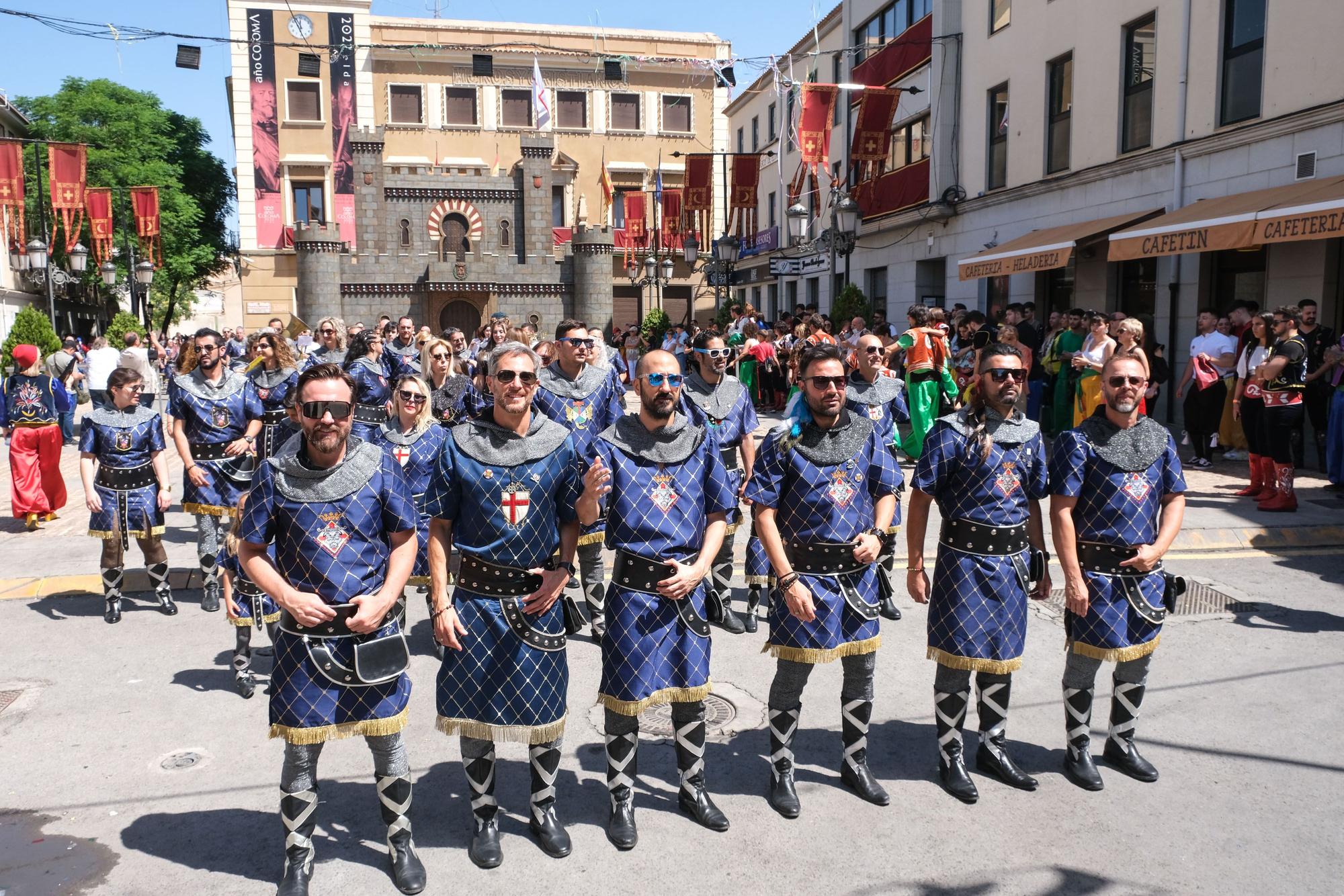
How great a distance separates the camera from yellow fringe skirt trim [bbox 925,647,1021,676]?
4590 mm

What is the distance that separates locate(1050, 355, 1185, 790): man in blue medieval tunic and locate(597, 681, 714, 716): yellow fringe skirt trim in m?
1.74

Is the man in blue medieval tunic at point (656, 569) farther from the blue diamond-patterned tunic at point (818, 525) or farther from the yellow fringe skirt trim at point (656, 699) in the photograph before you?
the blue diamond-patterned tunic at point (818, 525)

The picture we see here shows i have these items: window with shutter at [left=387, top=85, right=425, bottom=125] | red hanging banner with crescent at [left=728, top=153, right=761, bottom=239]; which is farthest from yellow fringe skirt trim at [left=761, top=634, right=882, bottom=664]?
window with shutter at [left=387, top=85, right=425, bottom=125]

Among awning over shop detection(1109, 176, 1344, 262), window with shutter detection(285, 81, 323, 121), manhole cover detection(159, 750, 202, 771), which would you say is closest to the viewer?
manhole cover detection(159, 750, 202, 771)

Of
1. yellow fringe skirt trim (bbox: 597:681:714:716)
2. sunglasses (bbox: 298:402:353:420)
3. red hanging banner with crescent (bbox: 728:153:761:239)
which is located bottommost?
yellow fringe skirt trim (bbox: 597:681:714:716)

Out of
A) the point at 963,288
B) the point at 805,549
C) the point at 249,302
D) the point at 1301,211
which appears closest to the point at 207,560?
the point at 805,549

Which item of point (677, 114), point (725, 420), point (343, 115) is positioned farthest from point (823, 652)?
point (677, 114)

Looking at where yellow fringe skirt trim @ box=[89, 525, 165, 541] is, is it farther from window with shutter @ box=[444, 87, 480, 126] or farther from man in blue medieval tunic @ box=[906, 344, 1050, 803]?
window with shutter @ box=[444, 87, 480, 126]

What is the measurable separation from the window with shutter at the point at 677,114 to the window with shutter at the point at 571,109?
154 inches

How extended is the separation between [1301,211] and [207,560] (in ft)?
40.2

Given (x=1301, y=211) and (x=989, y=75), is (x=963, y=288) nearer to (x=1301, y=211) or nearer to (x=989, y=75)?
(x=989, y=75)

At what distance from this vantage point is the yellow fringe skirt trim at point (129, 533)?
7461mm

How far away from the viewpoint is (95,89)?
48.2 metres

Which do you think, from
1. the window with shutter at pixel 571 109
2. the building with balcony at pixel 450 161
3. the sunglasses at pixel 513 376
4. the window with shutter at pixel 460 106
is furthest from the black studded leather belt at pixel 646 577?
the window with shutter at pixel 571 109
